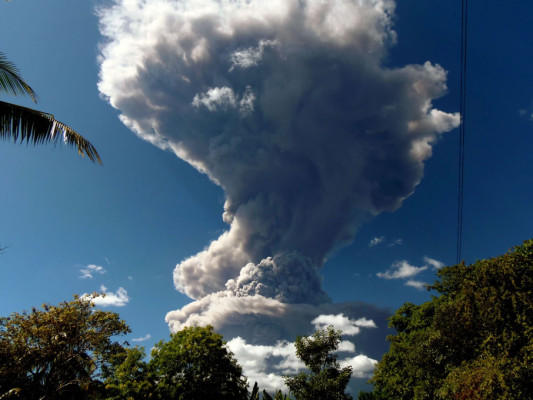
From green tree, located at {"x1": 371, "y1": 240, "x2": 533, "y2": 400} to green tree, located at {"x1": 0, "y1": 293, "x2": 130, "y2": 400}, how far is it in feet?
64.4

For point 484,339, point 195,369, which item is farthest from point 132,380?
point 484,339

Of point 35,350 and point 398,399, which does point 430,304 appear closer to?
point 398,399

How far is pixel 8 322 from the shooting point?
62.0ft

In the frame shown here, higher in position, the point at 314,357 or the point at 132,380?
the point at 314,357

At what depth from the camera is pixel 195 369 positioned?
22.8 meters

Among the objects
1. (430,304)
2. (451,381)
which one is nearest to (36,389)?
(451,381)

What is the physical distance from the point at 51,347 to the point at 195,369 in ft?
Answer: 31.4

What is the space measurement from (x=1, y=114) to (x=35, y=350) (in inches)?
590

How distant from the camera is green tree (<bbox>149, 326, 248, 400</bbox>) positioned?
21891 millimetres

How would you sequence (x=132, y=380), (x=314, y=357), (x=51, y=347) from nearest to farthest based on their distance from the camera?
(x=51, y=347)
(x=132, y=380)
(x=314, y=357)

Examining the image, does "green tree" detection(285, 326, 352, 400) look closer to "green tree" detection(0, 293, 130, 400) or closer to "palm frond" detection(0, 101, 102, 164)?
"green tree" detection(0, 293, 130, 400)

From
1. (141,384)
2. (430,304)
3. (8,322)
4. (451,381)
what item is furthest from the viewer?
(430,304)

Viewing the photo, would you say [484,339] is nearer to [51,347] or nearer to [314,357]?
[314,357]

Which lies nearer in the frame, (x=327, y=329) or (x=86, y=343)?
(x=86, y=343)
